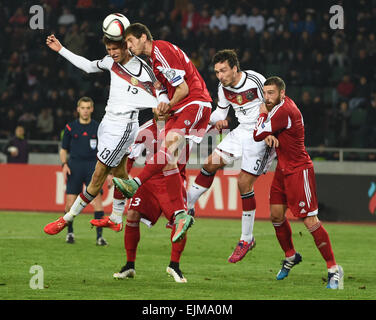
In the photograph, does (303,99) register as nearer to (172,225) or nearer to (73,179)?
(73,179)

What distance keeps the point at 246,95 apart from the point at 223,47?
477 inches

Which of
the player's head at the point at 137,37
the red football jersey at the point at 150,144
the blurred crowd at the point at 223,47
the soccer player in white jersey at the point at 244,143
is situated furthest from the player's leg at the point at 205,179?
the blurred crowd at the point at 223,47

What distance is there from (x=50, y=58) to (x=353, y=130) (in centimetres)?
863

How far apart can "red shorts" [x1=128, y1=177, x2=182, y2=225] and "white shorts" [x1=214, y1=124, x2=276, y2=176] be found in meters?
1.51

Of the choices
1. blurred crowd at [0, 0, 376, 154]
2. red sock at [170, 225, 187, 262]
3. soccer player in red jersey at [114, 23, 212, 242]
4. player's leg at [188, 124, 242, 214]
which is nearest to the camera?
soccer player in red jersey at [114, 23, 212, 242]

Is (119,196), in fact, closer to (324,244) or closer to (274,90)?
(274,90)

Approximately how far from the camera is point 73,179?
14039mm

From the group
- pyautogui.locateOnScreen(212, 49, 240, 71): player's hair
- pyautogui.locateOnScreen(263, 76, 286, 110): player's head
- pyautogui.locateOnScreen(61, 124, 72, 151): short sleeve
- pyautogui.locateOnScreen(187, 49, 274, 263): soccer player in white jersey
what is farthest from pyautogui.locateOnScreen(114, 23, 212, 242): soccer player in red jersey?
pyautogui.locateOnScreen(61, 124, 72, 151): short sleeve

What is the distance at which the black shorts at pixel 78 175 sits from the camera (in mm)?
14016

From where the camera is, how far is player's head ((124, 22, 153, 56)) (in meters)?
9.31

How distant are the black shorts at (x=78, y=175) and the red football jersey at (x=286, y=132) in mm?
5165

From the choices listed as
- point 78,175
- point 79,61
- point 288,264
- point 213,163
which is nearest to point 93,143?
point 78,175

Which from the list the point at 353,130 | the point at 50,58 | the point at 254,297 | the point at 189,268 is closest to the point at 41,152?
the point at 50,58

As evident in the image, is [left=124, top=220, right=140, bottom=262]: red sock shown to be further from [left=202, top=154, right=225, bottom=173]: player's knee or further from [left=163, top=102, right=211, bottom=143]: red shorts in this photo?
[left=202, top=154, right=225, bottom=173]: player's knee
